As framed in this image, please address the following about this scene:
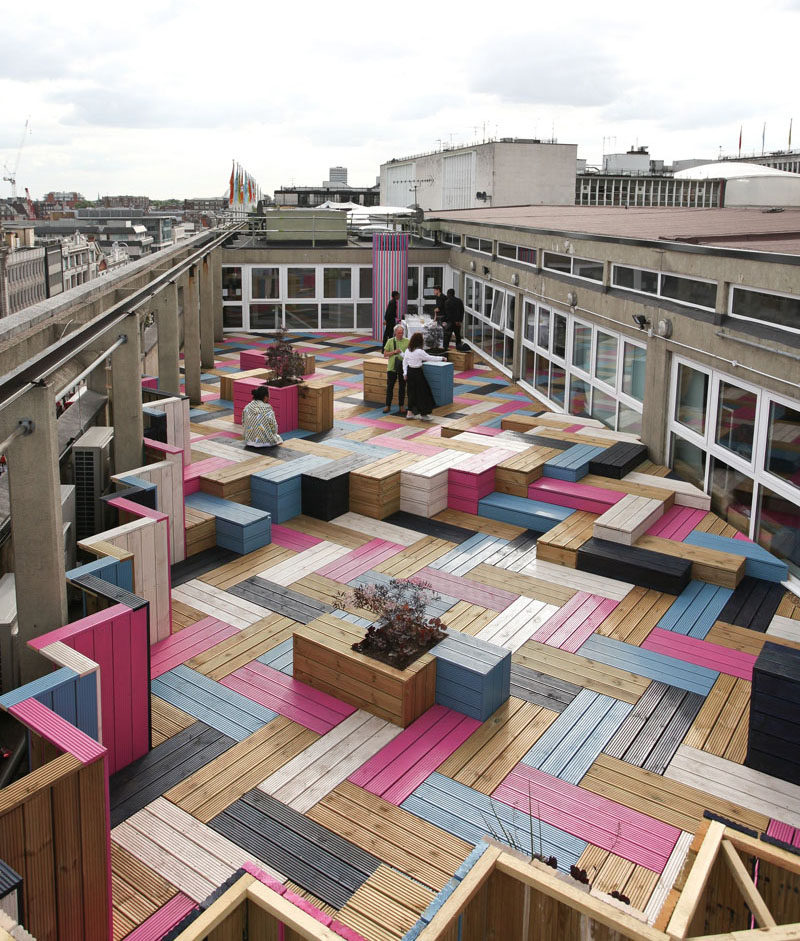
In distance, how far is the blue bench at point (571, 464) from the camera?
449 inches

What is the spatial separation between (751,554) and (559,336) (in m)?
7.70

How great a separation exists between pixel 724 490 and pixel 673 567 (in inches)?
72.0

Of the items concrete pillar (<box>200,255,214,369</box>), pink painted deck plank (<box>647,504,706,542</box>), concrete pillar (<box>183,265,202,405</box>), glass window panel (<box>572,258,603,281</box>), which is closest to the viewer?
pink painted deck plank (<box>647,504,706,542</box>)

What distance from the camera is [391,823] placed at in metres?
5.50

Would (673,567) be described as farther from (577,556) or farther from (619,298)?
(619,298)

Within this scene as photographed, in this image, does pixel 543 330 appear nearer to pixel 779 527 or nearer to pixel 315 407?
pixel 315 407

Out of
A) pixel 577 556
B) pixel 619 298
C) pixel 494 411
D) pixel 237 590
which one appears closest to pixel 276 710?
pixel 237 590

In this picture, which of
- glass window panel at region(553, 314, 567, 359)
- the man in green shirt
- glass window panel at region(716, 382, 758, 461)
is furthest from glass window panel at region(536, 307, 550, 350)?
glass window panel at region(716, 382, 758, 461)

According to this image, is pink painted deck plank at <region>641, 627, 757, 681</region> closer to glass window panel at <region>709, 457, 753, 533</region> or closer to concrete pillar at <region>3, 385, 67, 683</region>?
glass window panel at <region>709, 457, 753, 533</region>

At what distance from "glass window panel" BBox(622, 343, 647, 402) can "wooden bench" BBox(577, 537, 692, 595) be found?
12.3 ft

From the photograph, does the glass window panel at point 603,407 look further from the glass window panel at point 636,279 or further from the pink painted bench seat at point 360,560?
the pink painted bench seat at point 360,560

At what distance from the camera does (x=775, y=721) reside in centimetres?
598

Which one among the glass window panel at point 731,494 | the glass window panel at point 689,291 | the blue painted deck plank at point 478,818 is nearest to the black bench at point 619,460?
the glass window panel at point 731,494

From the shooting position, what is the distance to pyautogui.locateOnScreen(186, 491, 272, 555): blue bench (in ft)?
32.0
